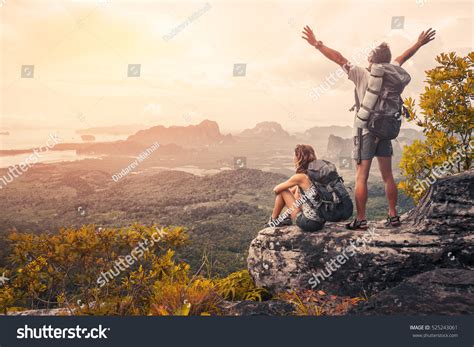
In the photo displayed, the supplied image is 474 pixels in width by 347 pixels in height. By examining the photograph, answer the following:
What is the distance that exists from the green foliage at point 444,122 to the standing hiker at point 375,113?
579mm

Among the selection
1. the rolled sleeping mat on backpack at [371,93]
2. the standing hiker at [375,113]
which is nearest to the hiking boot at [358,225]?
the standing hiker at [375,113]

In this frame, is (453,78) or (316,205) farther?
(453,78)

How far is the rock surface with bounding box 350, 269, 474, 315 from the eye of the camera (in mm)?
5516

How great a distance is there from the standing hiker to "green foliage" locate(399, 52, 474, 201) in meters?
0.58

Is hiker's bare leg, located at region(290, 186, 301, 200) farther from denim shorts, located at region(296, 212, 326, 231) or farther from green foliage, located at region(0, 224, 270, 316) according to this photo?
green foliage, located at region(0, 224, 270, 316)

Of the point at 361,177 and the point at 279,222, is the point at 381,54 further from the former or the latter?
the point at 279,222

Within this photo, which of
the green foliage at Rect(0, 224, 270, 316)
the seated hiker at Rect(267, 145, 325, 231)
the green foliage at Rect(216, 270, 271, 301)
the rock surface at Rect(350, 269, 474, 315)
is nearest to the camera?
the rock surface at Rect(350, 269, 474, 315)

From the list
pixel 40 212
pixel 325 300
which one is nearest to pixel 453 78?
pixel 325 300

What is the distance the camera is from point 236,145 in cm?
1087

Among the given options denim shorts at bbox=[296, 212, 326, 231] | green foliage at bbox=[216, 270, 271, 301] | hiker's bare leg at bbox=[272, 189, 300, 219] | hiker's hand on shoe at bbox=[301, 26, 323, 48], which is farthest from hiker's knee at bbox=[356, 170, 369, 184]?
green foliage at bbox=[216, 270, 271, 301]

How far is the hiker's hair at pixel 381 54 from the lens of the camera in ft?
21.5

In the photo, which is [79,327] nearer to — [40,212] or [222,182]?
[40,212]

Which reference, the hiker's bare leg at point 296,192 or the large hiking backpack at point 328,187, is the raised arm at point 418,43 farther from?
the hiker's bare leg at point 296,192

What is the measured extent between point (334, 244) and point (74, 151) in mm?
6563
